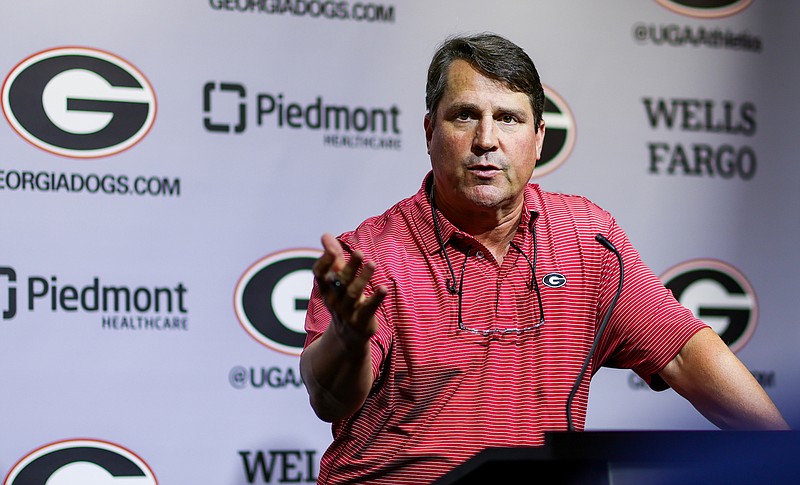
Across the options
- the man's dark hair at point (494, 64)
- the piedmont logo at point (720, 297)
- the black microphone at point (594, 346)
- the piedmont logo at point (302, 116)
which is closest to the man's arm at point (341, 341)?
the black microphone at point (594, 346)

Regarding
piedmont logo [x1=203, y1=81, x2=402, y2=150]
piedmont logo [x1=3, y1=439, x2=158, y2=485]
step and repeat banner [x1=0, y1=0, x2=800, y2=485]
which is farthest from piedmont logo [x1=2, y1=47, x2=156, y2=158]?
piedmont logo [x1=3, y1=439, x2=158, y2=485]

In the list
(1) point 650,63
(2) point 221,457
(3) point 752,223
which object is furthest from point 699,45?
(2) point 221,457

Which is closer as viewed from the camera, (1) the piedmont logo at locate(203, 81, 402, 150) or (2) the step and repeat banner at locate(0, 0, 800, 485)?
(2) the step and repeat banner at locate(0, 0, 800, 485)

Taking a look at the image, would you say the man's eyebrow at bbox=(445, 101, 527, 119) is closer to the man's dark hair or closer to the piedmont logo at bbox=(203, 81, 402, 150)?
the man's dark hair

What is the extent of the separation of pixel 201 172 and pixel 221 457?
0.73 metres

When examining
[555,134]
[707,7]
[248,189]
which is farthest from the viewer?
[707,7]

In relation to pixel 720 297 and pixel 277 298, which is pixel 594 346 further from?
pixel 720 297

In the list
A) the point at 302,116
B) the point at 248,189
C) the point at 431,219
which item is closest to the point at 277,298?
the point at 248,189

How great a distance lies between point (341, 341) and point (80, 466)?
1268 mm

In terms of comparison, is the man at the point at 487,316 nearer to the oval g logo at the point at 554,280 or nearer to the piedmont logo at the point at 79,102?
the oval g logo at the point at 554,280

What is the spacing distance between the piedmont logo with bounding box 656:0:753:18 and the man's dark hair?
1213mm

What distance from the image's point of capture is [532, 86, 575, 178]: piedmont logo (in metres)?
2.79

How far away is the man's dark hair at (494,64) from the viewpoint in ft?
6.02

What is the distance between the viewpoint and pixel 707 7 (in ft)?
9.63
